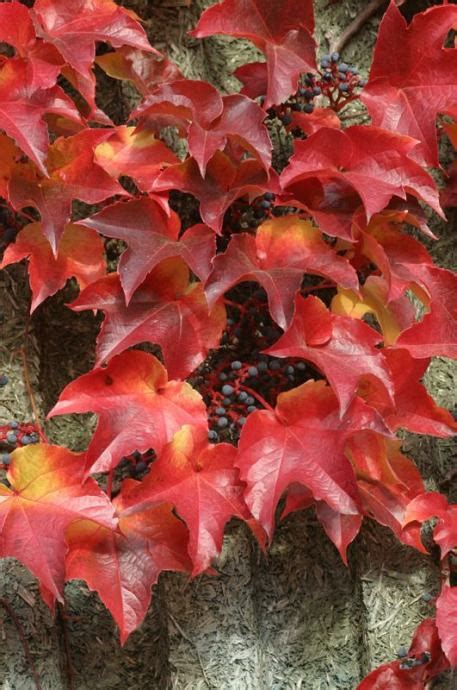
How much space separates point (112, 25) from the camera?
1.19m

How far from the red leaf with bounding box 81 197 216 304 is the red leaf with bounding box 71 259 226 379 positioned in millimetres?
42

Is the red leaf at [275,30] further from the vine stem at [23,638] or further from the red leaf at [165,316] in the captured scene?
the vine stem at [23,638]

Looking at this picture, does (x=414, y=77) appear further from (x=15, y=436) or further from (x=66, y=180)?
(x=15, y=436)

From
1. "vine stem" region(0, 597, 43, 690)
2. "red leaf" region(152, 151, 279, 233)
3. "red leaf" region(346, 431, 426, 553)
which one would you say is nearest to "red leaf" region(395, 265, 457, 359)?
"red leaf" region(346, 431, 426, 553)

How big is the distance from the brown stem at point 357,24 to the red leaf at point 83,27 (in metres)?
0.34

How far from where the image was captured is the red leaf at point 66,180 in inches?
45.8

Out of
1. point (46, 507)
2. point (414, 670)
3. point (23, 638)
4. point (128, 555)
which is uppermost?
point (46, 507)

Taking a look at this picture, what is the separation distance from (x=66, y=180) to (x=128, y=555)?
1.59ft

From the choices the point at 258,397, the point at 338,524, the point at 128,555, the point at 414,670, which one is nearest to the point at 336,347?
the point at 258,397

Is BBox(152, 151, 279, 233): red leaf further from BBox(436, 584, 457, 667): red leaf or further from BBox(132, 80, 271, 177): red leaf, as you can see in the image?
BBox(436, 584, 457, 667): red leaf

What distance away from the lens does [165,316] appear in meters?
1.17

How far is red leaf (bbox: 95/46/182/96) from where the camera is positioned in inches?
50.3

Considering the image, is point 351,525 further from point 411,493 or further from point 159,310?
point 159,310

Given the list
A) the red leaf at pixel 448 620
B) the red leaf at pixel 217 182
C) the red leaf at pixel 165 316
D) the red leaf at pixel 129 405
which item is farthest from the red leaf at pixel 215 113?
the red leaf at pixel 448 620
